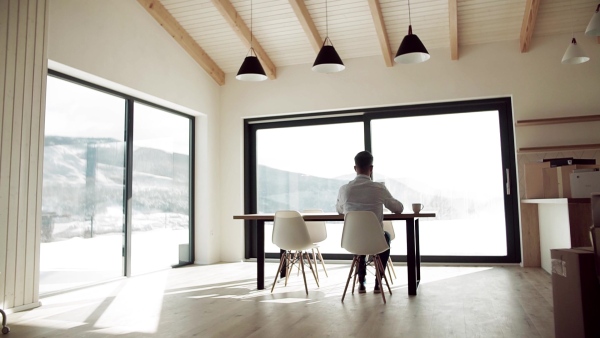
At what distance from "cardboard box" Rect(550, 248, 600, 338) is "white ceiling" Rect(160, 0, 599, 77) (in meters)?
3.61

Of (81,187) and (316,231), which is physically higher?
(81,187)

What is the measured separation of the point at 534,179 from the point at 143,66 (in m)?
4.81

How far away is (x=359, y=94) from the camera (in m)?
6.45

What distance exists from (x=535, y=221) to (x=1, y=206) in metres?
5.72

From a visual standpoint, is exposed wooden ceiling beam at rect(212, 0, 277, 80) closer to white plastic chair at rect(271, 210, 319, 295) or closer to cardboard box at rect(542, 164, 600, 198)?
white plastic chair at rect(271, 210, 319, 295)

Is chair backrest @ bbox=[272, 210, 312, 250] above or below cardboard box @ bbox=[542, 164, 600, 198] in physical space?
below

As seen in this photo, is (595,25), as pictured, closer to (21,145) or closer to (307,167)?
(307,167)

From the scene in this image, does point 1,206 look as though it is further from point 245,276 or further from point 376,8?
point 376,8

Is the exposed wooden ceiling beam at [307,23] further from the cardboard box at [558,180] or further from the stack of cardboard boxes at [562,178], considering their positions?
the cardboard box at [558,180]

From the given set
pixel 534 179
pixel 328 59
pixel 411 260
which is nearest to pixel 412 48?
pixel 328 59

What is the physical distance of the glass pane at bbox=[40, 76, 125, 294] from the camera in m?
4.39

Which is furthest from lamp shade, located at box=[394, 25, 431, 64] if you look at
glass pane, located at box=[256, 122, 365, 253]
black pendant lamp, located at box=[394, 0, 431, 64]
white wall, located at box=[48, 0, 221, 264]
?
white wall, located at box=[48, 0, 221, 264]

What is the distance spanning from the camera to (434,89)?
6129 mm

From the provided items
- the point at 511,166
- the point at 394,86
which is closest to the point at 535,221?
the point at 511,166
